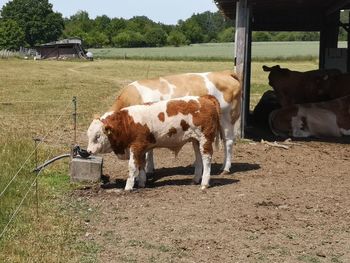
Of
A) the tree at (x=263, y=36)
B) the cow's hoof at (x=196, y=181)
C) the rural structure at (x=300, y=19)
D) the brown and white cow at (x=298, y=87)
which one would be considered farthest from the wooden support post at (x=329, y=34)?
the tree at (x=263, y=36)

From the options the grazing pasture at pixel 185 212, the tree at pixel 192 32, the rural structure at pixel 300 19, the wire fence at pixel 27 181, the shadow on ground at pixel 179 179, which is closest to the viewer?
the grazing pasture at pixel 185 212

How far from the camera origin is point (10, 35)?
11550 centimetres

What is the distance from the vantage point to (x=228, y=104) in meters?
10.2

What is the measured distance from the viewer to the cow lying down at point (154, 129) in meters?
8.61

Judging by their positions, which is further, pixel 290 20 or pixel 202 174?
pixel 290 20

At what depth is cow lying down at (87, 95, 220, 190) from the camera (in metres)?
8.61

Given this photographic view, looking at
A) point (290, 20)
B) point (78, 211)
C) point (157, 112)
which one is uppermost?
point (290, 20)

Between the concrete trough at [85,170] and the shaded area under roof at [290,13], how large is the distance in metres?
6.40

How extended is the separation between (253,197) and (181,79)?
2723 millimetres

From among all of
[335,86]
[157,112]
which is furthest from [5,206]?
[335,86]

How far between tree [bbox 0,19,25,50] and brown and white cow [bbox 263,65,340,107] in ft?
331

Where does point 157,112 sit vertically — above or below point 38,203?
above

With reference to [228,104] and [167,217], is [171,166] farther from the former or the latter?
[167,217]

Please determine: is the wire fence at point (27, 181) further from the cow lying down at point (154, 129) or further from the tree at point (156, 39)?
the tree at point (156, 39)
